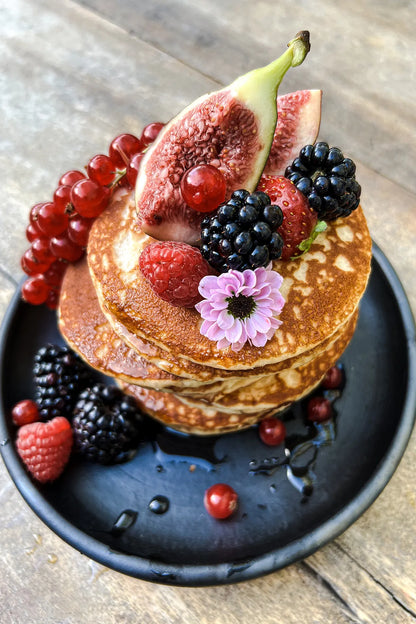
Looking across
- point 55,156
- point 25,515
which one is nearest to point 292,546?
point 25,515

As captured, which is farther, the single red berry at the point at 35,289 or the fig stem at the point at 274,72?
the single red berry at the point at 35,289

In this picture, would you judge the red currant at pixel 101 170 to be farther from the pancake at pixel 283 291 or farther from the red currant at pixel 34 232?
the red currant at pixel 34 232

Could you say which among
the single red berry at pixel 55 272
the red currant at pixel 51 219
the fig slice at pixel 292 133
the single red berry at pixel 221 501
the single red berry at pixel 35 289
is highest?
the fig slice at pixel 292 133

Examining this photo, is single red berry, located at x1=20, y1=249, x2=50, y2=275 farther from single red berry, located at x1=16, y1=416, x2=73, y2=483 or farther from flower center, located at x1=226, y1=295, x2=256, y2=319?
flower center, located at x1=226, y1=295, x2=256, y2=319

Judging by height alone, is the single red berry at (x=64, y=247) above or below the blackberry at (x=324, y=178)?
below

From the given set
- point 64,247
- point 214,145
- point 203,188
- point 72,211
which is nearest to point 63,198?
point 72,211

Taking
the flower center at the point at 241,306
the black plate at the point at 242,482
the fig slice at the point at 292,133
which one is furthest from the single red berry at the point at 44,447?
the fig slice at the point at 292,133

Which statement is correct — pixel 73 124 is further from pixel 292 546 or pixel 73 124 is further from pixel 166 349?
pixel 292 546
